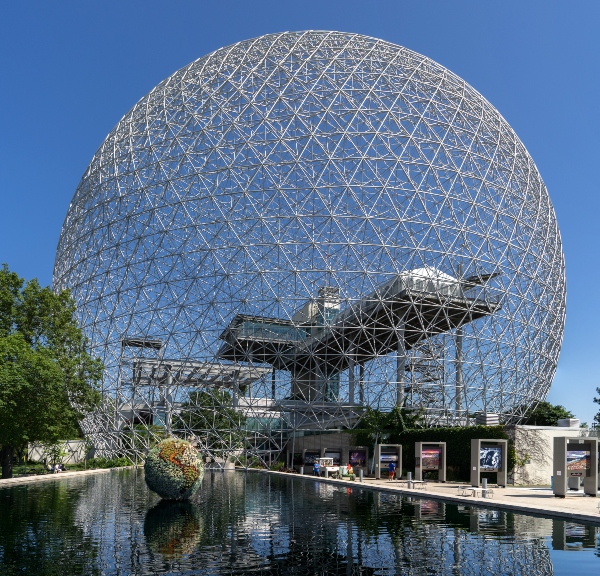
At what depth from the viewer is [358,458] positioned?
32688mm

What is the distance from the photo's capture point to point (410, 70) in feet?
142

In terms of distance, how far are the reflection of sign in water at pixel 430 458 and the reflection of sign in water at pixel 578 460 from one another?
602 centimetres

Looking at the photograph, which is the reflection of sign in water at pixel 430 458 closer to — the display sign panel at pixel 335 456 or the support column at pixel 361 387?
the display sign panel at pixel 335 456

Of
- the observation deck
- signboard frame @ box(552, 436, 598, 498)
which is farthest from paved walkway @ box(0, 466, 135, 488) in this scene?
signboard frame @ box(552, 436, 598, 498)

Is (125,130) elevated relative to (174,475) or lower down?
elevated

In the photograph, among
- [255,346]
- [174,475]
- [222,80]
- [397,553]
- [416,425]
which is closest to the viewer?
[397,553]

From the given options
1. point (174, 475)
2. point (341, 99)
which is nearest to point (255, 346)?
point (341, 99)

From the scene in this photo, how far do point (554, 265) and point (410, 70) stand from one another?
15008mm

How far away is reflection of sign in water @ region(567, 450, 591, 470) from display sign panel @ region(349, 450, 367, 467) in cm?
1216

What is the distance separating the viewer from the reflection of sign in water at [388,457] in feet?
100

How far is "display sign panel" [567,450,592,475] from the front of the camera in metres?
22.1

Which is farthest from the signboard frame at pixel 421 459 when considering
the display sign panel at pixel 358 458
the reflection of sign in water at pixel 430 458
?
the display sign panel at pixel 358 458

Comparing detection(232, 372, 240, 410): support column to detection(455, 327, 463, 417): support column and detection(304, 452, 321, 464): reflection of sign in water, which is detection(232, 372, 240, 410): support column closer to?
detection(304, 452, 321, 464): reflection of sign in water

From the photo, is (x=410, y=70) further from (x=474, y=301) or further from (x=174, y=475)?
(x=174, y=475)
